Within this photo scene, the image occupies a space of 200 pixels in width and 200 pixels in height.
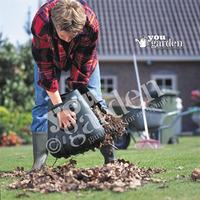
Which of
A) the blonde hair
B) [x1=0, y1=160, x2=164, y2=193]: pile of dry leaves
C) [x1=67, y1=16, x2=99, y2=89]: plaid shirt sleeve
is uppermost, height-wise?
the blonde hair

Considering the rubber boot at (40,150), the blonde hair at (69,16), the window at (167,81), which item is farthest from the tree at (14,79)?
the blonde hair at (69,16)

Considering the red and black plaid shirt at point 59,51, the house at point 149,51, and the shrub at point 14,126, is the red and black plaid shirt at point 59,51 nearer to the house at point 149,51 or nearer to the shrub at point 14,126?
the shrub at point 14,126

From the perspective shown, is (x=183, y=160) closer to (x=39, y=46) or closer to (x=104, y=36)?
(x=39, y=46)

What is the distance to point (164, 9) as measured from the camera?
2436 cm

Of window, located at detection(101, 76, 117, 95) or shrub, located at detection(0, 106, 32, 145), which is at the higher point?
window, located at detection(101, 76, 117, 95)

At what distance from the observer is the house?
2203 cm

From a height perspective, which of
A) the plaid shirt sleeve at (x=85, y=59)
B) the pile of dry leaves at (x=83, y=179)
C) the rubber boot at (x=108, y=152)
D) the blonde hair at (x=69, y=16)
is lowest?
the pile of dry leaves at (x=83, y=179)

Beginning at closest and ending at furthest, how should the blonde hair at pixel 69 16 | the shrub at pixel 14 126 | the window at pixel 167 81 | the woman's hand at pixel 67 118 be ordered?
1. the blonde hair at pixel 69 16
2. the woman's hand at pixel 67 118
3. the shrub at pixel 14 126
4. the window at pixel 167 81

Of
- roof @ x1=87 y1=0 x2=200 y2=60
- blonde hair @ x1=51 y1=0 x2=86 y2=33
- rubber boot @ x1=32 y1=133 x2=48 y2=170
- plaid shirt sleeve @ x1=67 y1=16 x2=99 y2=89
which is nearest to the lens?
blonde hair @ x1=51 y1=0 x2=86 y2=33

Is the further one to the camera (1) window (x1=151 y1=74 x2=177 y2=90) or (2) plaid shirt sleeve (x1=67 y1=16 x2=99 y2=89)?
(1) window (x1=151 y1=74 x2=177 y2=90)

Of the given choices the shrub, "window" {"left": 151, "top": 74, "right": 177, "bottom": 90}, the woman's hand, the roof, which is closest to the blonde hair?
the woman's hand

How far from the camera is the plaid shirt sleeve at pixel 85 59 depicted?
5.06 m

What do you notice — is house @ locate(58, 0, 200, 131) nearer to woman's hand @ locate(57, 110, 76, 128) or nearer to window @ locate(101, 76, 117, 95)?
window @ locate(101, 76, 117, 95)

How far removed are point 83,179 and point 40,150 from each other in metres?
1.09
